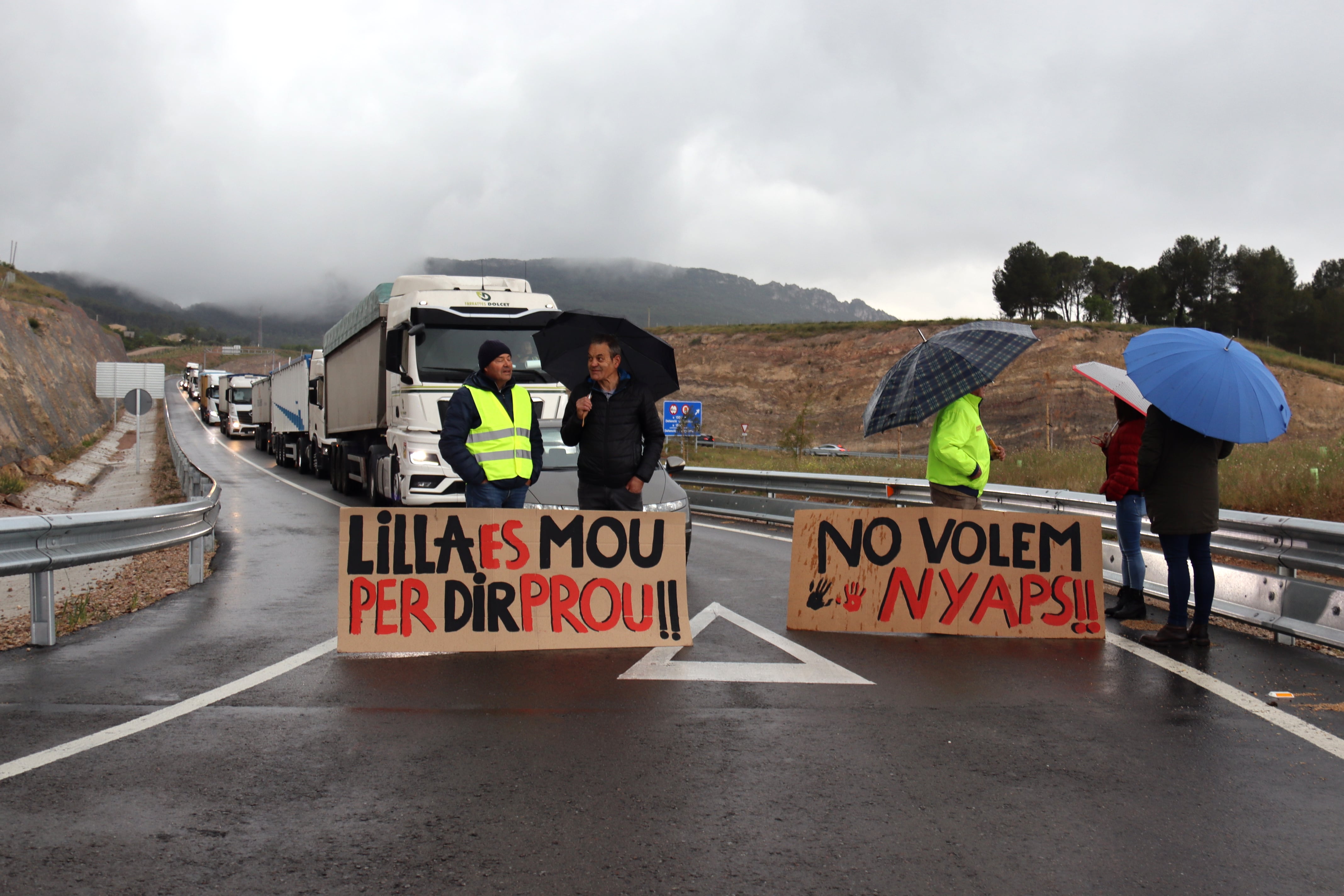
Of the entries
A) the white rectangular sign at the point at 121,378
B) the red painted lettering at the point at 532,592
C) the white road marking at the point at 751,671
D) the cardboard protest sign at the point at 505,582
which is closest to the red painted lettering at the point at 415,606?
the cardboard protest sign at the point at 505,582

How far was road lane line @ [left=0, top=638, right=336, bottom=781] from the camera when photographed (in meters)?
4.44

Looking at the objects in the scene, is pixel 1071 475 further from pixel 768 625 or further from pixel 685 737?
pixel 685 737

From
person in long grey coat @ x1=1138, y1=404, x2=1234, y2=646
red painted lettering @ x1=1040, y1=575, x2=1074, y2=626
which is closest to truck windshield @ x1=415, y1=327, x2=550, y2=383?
red painted lettering @ x1=1040, y1=575, x2=1074, y2=626

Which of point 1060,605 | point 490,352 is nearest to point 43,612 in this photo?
point 490,352

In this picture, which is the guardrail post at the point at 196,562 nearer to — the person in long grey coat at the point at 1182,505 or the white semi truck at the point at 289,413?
the person in long grey coat at the point at 1182,505

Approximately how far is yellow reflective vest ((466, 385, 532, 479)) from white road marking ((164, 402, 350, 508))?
143 inches

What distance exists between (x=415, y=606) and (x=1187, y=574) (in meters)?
5.14

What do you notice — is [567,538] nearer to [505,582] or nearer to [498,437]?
[505,582]

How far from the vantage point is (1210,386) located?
6492 millimetres

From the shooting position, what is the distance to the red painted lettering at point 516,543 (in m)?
7.14

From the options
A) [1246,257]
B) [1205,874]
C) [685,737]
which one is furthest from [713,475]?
[1246,257]

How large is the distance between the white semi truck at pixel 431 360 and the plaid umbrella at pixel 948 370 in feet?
24.3

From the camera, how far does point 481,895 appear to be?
321 centimetres

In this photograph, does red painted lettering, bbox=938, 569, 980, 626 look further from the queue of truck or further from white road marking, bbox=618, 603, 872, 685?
the queue of truck
